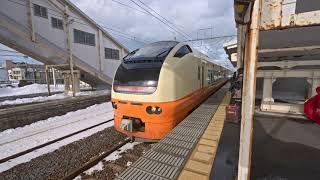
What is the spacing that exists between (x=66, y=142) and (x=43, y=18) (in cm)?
1211

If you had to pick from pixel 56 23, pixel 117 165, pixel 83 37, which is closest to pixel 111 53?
pixel 83 37

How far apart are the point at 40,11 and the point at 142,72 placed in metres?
13.3

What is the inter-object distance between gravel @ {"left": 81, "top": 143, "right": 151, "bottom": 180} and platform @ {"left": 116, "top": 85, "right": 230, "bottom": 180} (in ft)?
2.74

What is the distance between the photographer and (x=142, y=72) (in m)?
4.73

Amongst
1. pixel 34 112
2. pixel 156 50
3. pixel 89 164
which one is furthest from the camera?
pixel 34 112

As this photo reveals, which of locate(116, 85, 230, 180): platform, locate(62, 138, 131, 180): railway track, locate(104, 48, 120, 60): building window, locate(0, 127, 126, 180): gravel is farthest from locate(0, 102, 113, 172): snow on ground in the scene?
locate(104, 48, 120, 60): building window

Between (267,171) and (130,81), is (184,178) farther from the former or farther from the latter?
(130,81)

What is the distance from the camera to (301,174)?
10.3 ft

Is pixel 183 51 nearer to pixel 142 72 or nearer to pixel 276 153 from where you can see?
pixel 142 72

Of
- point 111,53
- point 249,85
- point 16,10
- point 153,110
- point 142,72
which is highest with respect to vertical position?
point 16,10

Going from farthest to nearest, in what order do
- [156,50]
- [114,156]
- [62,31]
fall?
[62,31]
[156,50]
[114,156]

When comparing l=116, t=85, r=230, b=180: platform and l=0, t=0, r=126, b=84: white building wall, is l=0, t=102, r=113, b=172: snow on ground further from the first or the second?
l=0, t=0, r=126, b=84: white building wall

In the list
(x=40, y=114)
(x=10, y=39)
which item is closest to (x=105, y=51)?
(x=10, y=39)

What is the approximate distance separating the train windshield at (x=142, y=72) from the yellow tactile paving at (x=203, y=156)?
1615mm
